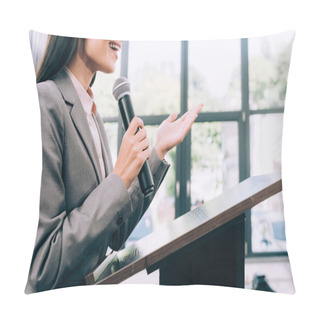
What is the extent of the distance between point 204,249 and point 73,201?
0.52 metres

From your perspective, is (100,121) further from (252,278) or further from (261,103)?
(252,278)

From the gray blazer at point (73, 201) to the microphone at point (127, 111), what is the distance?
22mm

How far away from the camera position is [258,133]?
1.42 meters

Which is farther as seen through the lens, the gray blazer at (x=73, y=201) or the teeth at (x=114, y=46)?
the teeth at (x=114, y=46)

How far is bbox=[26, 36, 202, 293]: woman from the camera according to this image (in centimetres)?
134

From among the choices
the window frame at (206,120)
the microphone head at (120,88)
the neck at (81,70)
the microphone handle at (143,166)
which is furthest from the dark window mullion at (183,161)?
the neck at (81,70)

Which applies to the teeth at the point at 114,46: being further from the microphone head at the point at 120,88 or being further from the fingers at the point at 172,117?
the fingers at the point at 172,117

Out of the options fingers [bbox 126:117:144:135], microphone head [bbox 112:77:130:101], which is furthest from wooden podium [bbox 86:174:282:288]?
microphone head [bbox 112:77:130:101]

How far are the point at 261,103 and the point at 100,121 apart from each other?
621 mm

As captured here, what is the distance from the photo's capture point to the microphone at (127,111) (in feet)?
4.71

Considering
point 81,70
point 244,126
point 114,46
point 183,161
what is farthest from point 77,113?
point 244,126

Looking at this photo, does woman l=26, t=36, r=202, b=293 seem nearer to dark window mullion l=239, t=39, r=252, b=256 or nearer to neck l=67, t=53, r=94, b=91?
neck l=67, t=53, r=94, b=91

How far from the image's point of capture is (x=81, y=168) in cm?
138

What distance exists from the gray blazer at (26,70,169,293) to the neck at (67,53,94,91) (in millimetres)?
87
